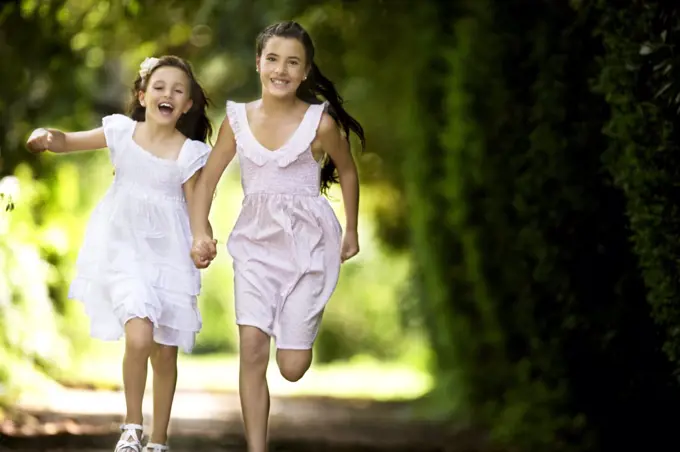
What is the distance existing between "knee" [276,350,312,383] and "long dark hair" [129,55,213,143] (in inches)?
47.7

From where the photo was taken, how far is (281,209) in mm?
6773

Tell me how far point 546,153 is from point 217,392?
39.9 feet

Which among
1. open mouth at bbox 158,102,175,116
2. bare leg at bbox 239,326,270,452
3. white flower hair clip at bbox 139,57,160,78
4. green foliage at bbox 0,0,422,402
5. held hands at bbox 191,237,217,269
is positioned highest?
green foliage at bbox 0,0,422,402

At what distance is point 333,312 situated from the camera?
42656 millimetres

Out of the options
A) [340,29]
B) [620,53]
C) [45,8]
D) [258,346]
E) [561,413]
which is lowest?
[258,346]

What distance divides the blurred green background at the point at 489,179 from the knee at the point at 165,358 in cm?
109

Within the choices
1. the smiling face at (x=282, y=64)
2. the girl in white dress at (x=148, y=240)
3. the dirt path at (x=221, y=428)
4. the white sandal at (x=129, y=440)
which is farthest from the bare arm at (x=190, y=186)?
the dirt path at (x=221, y=428)

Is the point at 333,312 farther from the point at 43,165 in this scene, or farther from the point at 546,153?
the point at 546,153

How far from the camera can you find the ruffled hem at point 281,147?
6.75m

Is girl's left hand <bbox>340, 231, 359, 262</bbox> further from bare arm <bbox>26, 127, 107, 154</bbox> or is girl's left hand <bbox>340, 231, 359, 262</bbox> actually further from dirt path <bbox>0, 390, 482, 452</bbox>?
dirt path <bbox>0, 390, 482, 452</bbox>

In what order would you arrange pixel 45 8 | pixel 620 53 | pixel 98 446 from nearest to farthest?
pixel 620 53 < pixel 98 446 < pixel 45 8

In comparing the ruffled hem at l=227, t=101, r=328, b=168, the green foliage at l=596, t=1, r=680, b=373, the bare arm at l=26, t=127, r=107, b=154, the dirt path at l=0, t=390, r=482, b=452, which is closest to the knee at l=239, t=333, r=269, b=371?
the ruffled hem at l=227, t=101, r=328, b=168

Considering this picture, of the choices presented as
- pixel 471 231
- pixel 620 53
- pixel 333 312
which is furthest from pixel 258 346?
pixel 333 312

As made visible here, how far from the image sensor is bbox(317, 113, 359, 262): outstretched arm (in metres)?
6.85
